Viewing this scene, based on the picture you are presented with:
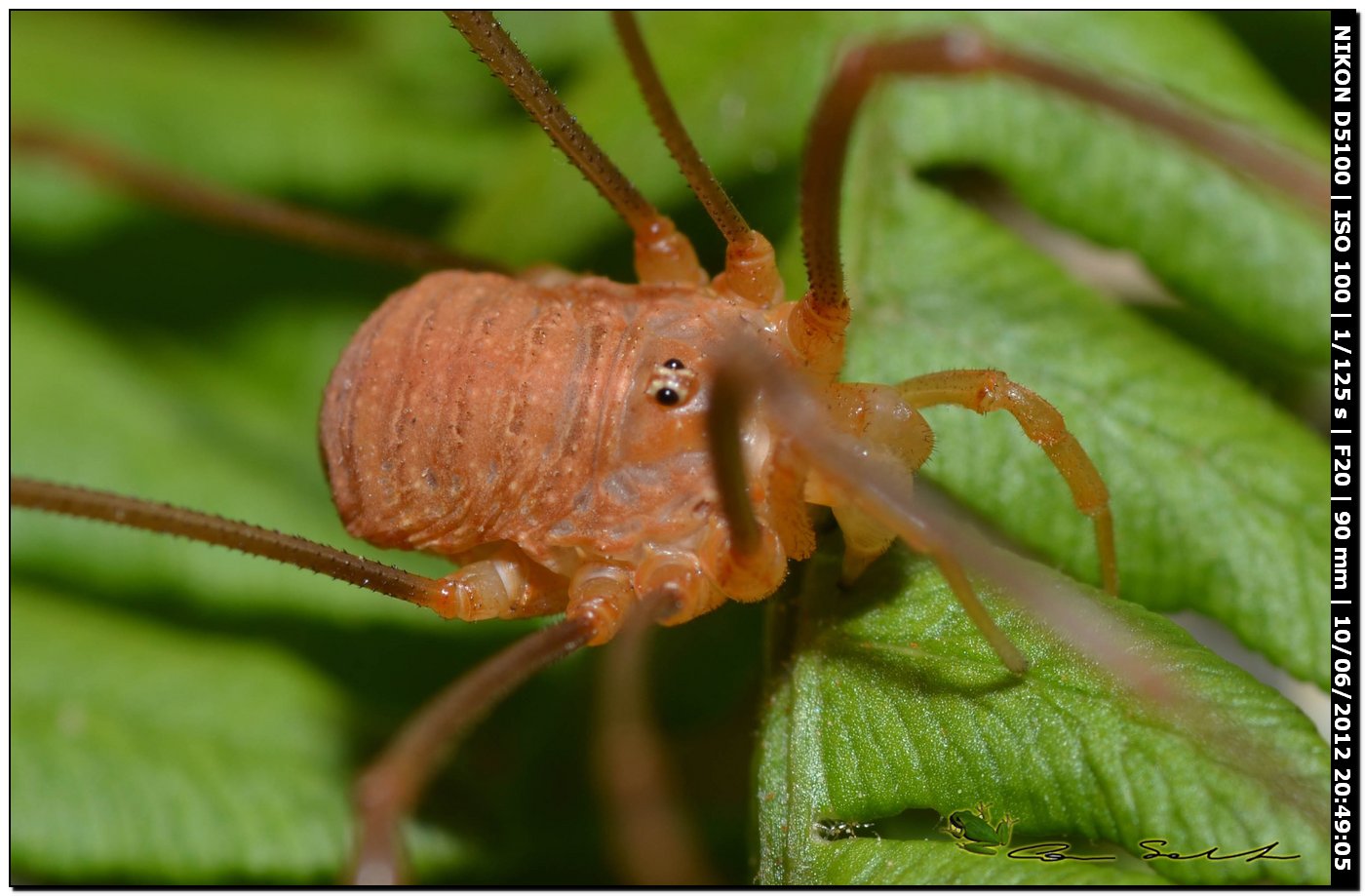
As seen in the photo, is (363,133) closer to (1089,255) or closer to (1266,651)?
(1089,255)

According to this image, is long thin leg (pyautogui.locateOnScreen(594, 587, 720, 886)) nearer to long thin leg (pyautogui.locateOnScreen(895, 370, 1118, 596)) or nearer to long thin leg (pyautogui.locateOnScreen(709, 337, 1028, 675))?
long thin leg (pyautogui.locateOnScreen(709, 337, 1028, 675))

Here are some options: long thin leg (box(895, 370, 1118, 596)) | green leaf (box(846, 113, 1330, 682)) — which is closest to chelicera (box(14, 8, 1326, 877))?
long thin leg (box(895, 370, 1118, 596))

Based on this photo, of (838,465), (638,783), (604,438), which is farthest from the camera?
(604,438)

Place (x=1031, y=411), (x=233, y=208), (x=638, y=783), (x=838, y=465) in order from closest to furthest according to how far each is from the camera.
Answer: (x=638, y=783) < (x=838, y=465) < (x=1031, y=411) < (x=233, y=208)

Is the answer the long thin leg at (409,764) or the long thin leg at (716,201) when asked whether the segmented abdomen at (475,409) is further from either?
the long thin leg at (409,764)

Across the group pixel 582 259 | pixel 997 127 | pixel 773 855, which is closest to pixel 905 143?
pixel 997 127

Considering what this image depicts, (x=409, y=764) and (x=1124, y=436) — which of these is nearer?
(x=409, y=764)
